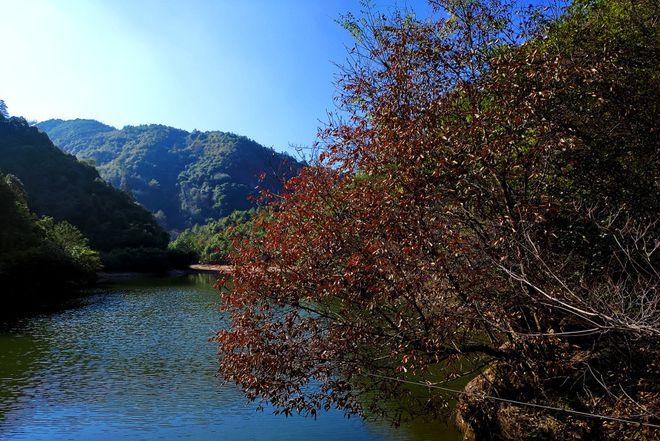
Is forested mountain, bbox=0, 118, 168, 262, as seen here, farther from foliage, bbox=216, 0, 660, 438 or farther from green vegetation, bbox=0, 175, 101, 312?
foliage, bbox=216, 0, 660, 438

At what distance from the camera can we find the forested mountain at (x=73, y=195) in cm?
8912

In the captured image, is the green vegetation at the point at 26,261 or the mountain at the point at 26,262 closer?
the mountain at the point at 26,262

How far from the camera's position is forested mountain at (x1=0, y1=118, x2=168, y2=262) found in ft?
292

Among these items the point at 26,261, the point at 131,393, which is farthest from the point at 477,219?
the point at 26,261

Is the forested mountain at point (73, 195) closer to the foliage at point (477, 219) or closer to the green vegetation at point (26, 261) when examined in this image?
the green vegetation at point (26, 261)

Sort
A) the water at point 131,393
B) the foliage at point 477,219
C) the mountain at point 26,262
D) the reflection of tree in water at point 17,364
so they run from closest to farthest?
1. the foliage at point 477,219
2. the water at point 131,393
3. the reflection of tree in water at point 17,364
4. the mountain at point 26,262

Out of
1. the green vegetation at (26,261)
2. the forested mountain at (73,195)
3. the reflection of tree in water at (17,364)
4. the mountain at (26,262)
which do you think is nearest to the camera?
the reflection of tree in water at (17,364)

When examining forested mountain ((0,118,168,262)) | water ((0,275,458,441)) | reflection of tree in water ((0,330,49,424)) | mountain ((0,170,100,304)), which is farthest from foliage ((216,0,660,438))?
forested mountain ((0,118,168,262))

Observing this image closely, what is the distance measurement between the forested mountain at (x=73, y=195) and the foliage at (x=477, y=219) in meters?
80.6

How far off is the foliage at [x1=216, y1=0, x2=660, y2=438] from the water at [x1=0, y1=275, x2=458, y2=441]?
298 centimetres

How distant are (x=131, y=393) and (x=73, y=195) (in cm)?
8638

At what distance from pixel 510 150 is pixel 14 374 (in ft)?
60.7

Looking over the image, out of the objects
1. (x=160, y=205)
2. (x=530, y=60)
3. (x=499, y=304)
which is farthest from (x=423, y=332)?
(x=160, y=205)

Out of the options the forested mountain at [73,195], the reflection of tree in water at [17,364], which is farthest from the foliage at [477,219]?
the forested mountain at [73,195]
